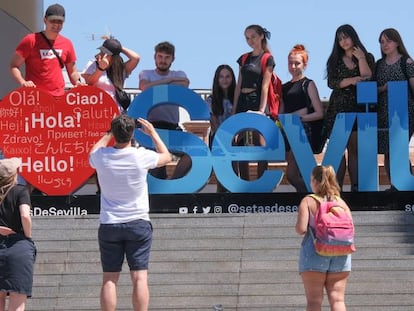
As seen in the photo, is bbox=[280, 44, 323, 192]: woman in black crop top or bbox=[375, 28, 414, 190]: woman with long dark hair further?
bbox=[280, 44, 323, 192]: woman in black crop top

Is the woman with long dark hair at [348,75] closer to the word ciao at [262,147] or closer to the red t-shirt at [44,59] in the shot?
the word ciao at [262,147]

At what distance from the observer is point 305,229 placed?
9078 millimetres

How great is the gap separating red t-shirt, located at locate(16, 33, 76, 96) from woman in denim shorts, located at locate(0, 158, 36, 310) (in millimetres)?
3740

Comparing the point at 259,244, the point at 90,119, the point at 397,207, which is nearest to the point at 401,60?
the point at 397,207

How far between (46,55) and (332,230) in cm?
479

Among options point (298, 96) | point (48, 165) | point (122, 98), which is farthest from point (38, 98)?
point (298, 96)

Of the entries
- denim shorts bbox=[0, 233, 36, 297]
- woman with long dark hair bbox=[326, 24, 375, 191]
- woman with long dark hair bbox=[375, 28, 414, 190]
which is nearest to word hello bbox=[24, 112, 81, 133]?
woman with long dark hair bbox=[326, 24, 375, 191]

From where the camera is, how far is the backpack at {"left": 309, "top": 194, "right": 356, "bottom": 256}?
8.98 m

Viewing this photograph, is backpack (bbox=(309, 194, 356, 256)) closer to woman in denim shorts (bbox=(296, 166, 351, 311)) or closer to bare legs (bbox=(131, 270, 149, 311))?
woman in denim shorts (bbox=(296, 166, 351, 311))

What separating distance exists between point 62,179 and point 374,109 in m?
3.56

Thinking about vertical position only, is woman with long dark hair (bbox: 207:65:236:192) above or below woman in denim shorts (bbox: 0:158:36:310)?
above

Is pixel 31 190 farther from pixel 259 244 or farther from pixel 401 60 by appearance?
pixel 401 60

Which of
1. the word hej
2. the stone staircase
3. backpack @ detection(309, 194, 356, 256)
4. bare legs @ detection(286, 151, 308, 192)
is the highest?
the word hej

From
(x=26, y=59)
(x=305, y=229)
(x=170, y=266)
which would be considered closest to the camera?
(x=305, y=229)
